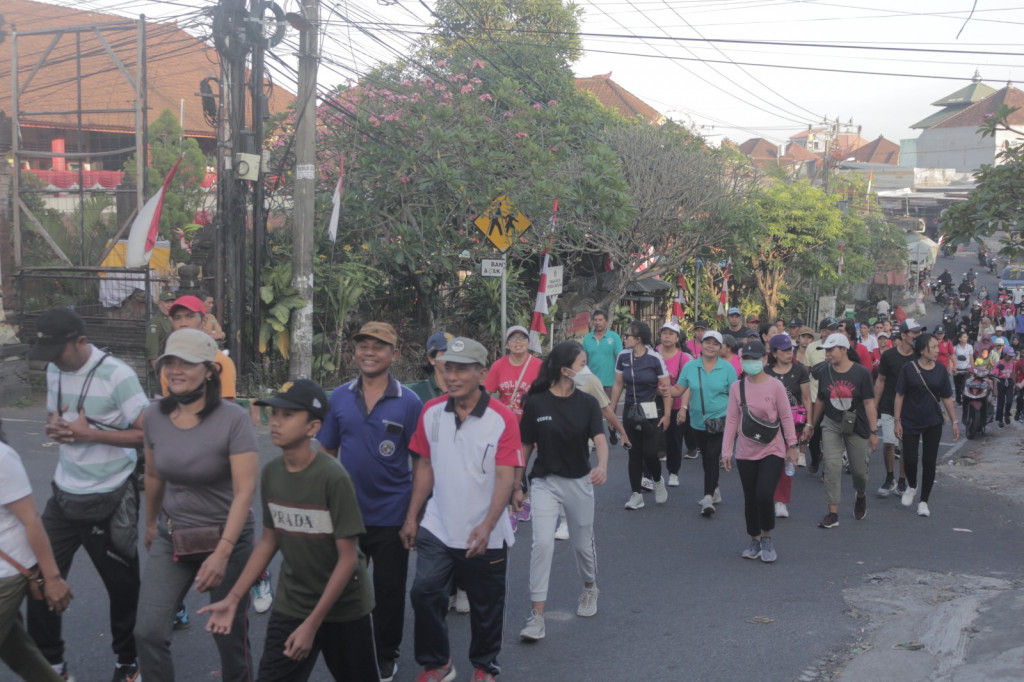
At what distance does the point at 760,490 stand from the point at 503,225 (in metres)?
7.87

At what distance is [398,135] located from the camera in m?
16.3

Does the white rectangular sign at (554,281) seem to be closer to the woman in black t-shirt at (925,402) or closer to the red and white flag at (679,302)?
the woman in black t-shirt at (925,402)

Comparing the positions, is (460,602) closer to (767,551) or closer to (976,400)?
(767,551)

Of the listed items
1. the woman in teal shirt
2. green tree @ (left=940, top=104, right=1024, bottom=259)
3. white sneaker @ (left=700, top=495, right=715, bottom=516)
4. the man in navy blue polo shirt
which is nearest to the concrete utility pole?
the woman in teal shirt

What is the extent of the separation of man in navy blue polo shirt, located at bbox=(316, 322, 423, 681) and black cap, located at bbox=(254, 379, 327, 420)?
3.10ft

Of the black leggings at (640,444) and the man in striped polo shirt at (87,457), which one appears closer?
the man in striped polo shirt at (87,457)

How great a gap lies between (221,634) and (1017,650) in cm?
426

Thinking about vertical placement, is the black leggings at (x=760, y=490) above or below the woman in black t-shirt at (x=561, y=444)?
below

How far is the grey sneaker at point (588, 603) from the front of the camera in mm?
6285

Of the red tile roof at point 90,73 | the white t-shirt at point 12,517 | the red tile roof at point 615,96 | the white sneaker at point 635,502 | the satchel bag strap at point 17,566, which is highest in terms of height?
the red tile roof at point 615,96

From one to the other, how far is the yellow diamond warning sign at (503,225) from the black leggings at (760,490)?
726cm

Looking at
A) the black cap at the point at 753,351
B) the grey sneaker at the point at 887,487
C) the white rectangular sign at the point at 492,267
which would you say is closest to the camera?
the black cap at the point at 753,351

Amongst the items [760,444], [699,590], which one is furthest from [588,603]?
[760,444]

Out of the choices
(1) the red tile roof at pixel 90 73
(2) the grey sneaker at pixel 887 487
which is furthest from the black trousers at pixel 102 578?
(1) the red tile roof at pixel 90 73
